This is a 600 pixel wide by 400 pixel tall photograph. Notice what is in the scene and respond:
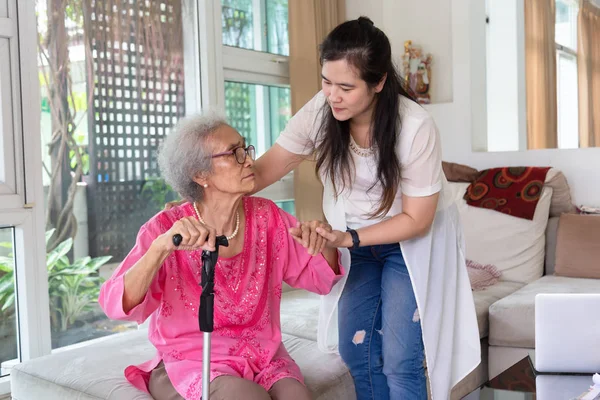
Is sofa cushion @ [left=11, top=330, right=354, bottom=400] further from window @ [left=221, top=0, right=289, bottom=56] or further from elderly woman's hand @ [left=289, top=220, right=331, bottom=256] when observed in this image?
window @ [left=221, top=0, right=289, bottom=56]

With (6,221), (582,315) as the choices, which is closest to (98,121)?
(6,221)

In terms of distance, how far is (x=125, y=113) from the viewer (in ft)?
10.5

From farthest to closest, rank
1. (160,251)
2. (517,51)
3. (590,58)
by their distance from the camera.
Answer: (590,58)
(517,51)
(160,251)

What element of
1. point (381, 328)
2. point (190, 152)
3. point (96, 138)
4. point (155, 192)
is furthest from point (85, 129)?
point (381, 328)

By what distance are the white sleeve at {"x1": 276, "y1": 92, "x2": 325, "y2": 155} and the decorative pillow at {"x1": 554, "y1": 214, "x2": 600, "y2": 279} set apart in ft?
6.05

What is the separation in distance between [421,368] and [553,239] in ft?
6.26

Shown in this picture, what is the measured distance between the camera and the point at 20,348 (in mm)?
2758

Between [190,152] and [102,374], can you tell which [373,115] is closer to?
[190,152]

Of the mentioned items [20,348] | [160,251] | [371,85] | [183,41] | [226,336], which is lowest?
[20,348]

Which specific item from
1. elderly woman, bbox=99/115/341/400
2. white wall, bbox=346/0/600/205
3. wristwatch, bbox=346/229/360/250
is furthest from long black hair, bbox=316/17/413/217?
white wall, bbox=346/0/600/205

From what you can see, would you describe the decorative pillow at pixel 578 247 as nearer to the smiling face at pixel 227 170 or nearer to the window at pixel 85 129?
the window at pixel 85 129

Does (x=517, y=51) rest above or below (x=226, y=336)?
above

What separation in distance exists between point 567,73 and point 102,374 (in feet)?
16.7

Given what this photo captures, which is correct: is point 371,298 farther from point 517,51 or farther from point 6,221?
point 517,51
